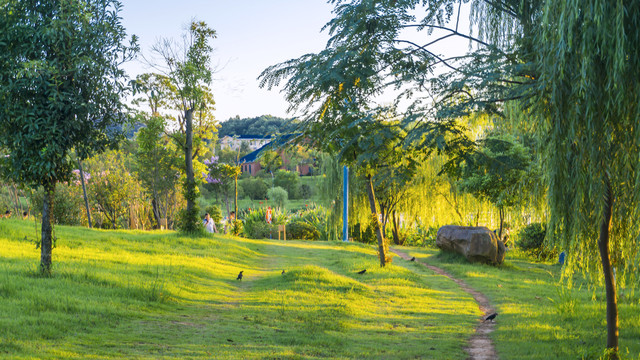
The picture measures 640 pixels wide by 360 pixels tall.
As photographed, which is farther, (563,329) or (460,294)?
(460,294)

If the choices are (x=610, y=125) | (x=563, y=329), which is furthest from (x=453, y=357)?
(x=610, y=125)

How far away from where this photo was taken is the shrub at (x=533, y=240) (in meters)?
21.4

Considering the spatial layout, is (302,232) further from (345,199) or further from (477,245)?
(477,245)

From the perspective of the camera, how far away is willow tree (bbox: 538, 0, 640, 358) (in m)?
5.32

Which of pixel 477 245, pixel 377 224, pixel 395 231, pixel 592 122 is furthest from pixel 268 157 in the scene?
pixel 395 231

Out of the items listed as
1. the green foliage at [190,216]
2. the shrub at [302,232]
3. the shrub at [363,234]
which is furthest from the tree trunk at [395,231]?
the green foliage at [190,216]

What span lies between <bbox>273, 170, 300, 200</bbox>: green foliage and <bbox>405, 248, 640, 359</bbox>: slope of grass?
135 ft

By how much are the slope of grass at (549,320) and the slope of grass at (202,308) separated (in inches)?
29.4

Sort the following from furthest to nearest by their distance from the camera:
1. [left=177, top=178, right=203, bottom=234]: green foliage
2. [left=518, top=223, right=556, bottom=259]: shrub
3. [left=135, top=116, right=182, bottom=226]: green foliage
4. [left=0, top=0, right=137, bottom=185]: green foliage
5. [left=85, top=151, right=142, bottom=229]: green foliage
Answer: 1. [left=135, top=116, right=182, bottom=226]: green foliage
2. [left=85, top=151, right=142, bottom=229]: green foliage
3. [left=518, top=223, right=556, bottom=259]: shrub
4. [left=177, top=178, right=203, bottom=234]: green foliage
5. [left=0, top=0, right=137, bottom=185]: green foliage

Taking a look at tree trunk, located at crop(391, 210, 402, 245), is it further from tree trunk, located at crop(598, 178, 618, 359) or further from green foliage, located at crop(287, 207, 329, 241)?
tree trunk, located at crop(598, 178, 618, 359)

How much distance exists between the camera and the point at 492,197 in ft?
63.4

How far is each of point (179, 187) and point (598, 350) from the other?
26447mm

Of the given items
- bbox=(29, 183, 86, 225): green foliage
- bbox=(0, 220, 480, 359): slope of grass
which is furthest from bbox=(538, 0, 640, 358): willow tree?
bbox=(29, 183, 86, 225): green foliage

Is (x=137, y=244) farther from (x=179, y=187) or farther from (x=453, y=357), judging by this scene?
(x=179, y=187)
